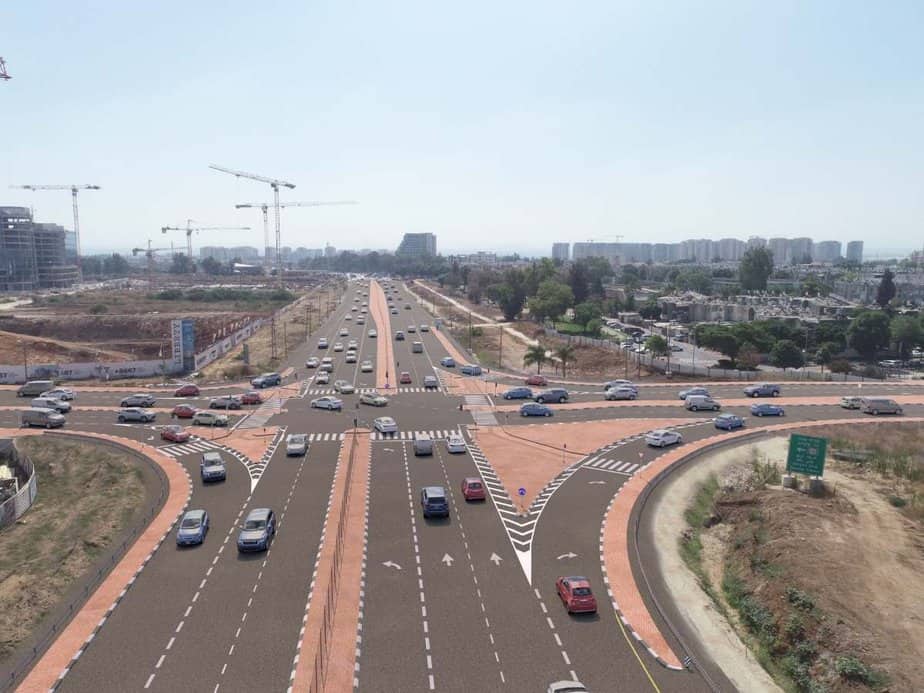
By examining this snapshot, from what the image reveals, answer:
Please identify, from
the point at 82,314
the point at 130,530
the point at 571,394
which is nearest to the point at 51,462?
the point at 130,530

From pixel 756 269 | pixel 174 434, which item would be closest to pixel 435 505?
pixel 174 434

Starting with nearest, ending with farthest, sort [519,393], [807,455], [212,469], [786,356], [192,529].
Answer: [192,529], [807,455], [212,469], [519,393], [786,356]

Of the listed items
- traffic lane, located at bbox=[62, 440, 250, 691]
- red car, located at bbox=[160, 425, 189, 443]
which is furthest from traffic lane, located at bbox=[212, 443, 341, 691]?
red car, located at bbox=[160, 425, 189, 443]

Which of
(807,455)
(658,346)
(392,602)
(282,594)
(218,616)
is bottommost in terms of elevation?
(218,616)

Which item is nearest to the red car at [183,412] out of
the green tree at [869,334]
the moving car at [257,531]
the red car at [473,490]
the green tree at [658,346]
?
the moving car at [257,531]

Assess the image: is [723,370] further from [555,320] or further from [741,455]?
[555,320]

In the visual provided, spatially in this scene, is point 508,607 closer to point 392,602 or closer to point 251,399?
point 392,602
